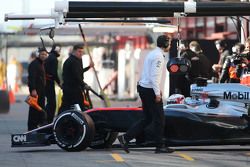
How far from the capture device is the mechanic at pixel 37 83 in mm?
19016

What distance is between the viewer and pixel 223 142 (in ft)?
47.5

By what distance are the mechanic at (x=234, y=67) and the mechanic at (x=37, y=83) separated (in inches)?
130

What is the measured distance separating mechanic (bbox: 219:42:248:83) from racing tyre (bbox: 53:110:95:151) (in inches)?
133

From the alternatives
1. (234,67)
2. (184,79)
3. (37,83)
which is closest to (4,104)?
(184,79)

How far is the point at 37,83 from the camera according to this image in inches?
756

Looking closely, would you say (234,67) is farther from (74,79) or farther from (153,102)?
(153,102)

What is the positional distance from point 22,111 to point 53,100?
9041 millimetres

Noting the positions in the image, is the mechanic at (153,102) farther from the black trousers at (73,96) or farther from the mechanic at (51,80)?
the mechanic at (51,80)

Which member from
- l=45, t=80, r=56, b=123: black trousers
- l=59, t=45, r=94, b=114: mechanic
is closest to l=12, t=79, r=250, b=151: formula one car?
l=59, t=45, r=94, b=114: mechanic

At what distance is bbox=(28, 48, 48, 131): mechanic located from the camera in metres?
19.0

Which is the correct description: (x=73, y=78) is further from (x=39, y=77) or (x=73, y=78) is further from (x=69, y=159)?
(x=69, y=159)

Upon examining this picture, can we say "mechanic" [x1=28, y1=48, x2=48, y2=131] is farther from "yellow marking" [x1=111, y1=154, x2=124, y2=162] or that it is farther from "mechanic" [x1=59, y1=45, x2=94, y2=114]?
"yellow marking" [x1=111, y1=154, x2=124, y2=162]

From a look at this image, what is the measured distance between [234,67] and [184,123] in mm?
3828

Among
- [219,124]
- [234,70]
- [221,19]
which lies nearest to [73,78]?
[234,70]
